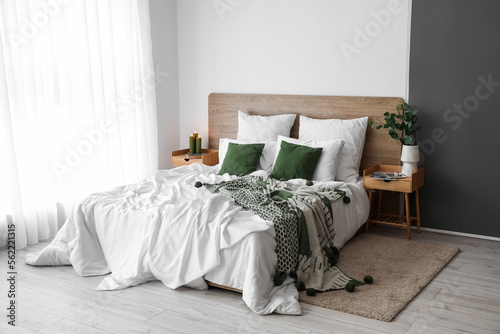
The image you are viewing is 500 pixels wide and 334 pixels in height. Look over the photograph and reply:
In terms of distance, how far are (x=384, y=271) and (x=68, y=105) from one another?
301 centimetres

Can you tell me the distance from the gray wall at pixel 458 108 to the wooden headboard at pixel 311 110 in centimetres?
29

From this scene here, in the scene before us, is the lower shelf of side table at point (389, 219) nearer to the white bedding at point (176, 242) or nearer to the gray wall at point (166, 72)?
the white bedding at point (176, 242)

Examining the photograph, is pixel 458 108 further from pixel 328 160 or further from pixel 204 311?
pixel 204 311

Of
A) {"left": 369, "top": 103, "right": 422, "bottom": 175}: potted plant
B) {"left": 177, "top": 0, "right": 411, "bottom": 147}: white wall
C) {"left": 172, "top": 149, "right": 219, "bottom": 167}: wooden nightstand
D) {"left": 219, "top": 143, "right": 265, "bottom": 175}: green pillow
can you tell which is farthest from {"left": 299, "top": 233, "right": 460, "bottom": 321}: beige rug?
{"left": 172, "top": 149, "right": 219, "bottom": 167}: wooden nightstand

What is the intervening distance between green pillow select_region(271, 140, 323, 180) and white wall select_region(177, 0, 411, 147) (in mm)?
802

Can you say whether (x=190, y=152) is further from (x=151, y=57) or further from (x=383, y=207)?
(x=383, y=207)

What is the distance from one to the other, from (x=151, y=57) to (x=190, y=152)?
1.05 meters

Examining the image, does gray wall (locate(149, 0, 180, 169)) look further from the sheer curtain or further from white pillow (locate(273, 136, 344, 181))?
white pillow (locate(273, 136, 344, 181))

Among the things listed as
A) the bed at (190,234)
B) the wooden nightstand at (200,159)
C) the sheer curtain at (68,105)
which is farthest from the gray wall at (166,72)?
the bed at (190,234)

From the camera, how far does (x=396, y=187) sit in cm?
445

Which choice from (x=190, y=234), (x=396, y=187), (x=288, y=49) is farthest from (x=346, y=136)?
(x=190, y=234)

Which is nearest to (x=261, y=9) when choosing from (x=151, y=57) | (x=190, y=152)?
(x=151, y=57)

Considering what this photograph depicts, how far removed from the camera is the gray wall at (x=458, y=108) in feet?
14.3

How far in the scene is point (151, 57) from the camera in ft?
18.4
